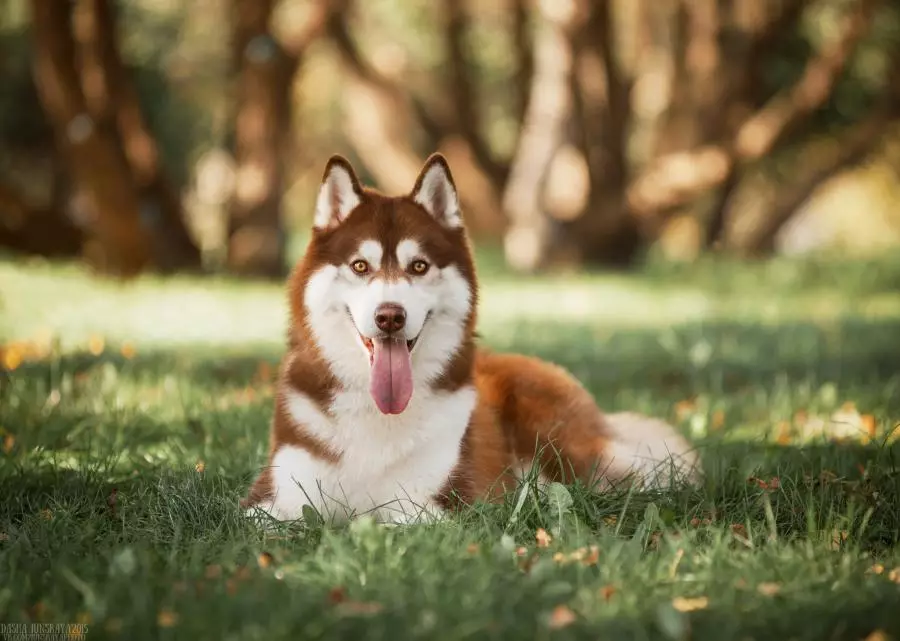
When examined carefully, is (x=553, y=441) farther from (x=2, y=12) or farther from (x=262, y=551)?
(x=2, y=12)

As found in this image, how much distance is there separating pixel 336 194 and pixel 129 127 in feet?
31.7

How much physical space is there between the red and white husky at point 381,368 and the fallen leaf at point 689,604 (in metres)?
0.96

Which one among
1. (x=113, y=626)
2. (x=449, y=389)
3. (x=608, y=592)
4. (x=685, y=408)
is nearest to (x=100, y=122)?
(x=685, y=408)

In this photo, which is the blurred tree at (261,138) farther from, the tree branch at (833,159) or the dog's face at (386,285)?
the tree branch at (833,159)

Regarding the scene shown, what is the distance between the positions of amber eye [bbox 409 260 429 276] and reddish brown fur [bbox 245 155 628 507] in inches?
2.0

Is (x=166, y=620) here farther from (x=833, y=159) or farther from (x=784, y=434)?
(x=833, y=159)

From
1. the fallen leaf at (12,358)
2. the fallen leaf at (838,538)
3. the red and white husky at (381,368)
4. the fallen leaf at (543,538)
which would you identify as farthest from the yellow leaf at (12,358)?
the fallen leaf at (838,538)

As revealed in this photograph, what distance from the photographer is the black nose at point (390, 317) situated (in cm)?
355

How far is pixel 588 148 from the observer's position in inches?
580

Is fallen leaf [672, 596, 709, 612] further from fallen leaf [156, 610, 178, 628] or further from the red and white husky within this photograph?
fallen leaf [156, 610, 178, 628]

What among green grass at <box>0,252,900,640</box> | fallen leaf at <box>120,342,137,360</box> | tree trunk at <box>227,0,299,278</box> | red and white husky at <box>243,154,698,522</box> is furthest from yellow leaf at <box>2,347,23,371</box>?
tree trunk at <box>227,0,299,278</box>

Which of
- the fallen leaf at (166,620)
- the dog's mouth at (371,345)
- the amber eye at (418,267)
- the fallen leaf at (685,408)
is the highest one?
the amber eye at (418,267)

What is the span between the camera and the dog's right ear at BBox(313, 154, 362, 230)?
3.84 meters

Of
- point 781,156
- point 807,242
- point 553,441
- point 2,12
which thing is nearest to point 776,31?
point 781,156
